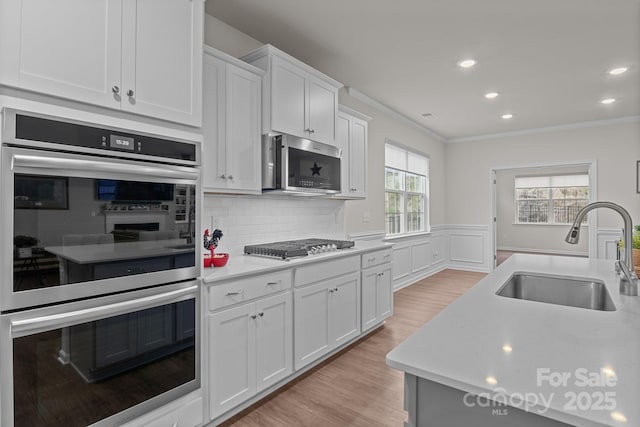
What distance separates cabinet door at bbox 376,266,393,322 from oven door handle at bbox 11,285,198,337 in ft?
7.12

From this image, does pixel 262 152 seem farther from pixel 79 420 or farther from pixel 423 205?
pixel 423 205

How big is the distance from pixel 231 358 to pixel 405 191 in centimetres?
445

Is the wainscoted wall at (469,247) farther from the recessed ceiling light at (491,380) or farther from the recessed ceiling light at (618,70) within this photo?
the recessed ceiling light at (491,380)

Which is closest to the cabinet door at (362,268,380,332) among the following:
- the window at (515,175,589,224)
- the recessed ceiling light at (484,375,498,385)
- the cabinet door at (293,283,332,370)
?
the cabinet door at (293,283,332,370)

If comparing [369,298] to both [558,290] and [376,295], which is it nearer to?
[376,295]

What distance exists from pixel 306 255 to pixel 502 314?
162 centimetres

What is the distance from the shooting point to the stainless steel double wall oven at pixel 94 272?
124 cm

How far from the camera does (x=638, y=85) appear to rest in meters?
4.09

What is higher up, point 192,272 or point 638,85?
point 638,85

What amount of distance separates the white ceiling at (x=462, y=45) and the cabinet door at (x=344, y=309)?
2.12m

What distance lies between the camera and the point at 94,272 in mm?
1431

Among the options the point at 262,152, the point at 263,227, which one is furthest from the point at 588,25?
the point at 263,227

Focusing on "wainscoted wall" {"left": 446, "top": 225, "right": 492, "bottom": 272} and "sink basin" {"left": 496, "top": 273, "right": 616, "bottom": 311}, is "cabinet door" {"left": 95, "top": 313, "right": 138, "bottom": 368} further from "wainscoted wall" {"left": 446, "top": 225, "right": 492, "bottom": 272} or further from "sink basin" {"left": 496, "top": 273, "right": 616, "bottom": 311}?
"wainscoted wall" {"left": 446, "top": 225, "right": 492, "bottom": 272}

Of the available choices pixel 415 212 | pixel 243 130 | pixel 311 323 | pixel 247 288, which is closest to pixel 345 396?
pixel 311 323
